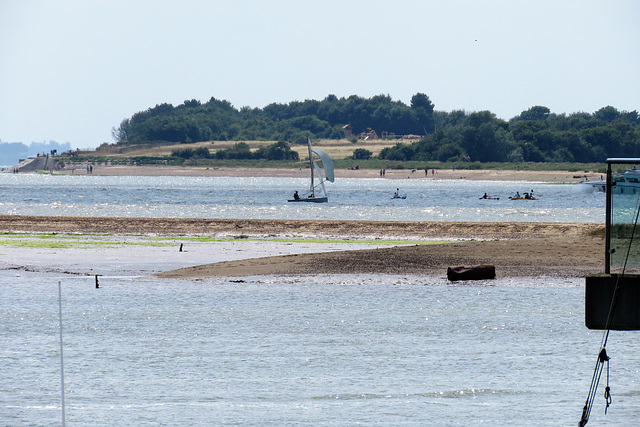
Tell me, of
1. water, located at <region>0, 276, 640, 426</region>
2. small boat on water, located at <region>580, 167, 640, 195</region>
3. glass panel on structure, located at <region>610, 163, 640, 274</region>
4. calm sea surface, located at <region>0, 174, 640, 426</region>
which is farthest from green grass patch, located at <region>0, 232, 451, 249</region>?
small boat on water, located at <region>580, 167, 640, 195</region>

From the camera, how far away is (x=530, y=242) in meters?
47.8

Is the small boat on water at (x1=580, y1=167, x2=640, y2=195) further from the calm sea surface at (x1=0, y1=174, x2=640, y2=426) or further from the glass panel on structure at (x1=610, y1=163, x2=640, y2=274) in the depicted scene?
the calm sea surface at (x1=0, y1=174, x2=640, y2=426)

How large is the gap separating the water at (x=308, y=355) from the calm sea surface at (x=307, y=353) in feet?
0.20

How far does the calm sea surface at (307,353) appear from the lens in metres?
19.2

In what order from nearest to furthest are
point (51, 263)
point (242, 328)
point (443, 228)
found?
point (242, 328) < point (51, 263) < point (443, 228)

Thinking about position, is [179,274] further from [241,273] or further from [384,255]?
[384,255]

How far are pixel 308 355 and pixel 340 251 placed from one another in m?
21.9

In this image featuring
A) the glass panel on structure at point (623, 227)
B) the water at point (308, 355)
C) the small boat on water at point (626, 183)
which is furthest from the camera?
the water at point (308, 355)

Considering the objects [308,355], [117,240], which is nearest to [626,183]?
[308,355]

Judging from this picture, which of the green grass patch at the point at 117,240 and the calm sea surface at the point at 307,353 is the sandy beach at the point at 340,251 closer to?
the green grass patch at the point at 117,240

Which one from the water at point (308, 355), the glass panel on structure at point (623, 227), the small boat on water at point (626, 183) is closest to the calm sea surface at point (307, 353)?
the water at point (308, 355)

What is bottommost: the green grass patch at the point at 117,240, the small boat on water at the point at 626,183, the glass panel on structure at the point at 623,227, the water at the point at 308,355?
the water at the point at 308,355

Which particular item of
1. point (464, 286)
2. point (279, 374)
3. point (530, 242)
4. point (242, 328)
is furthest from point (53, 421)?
point (530, 242)

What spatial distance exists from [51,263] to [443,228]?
83.6 ft
